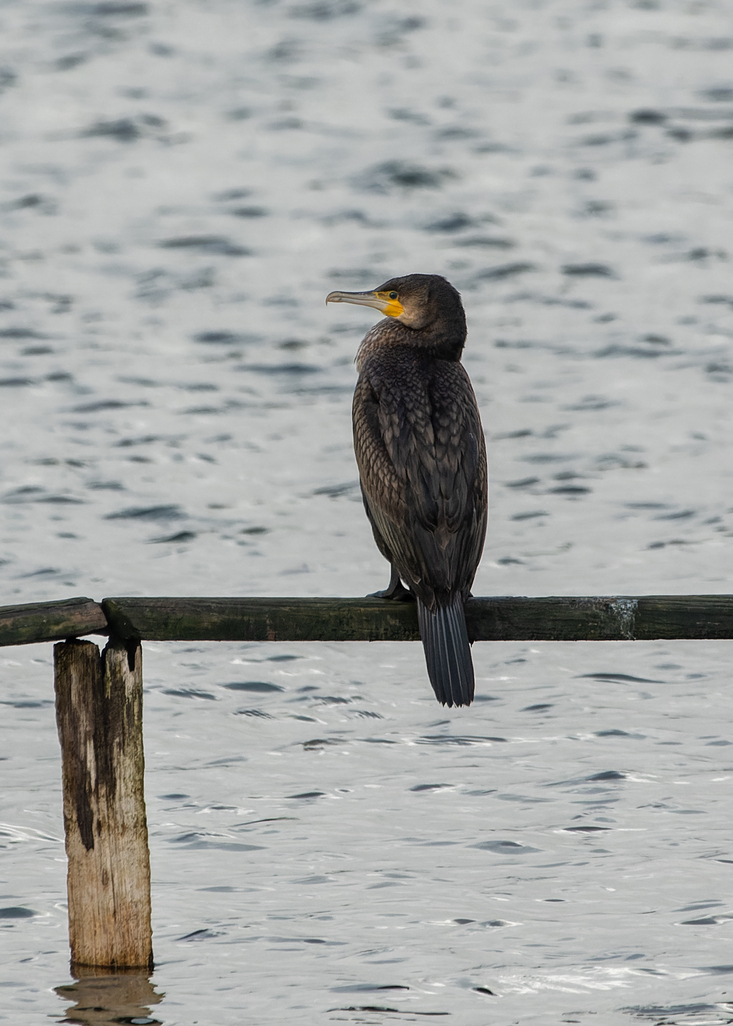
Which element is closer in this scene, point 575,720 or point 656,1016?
point 656,1016

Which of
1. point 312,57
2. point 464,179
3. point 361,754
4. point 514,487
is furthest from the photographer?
point 312,57

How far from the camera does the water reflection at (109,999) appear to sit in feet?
15.3

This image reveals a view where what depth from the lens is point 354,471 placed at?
1270 centimetres

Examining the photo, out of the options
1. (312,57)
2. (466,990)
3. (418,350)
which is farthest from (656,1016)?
(312,57)

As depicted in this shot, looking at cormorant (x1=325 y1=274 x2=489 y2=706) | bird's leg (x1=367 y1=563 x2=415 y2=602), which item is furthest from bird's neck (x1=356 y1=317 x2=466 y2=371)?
bird's leg (x1=367 y1=563 x2=415 y2=602)

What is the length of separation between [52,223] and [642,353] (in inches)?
275

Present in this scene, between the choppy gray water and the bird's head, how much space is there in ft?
6.26

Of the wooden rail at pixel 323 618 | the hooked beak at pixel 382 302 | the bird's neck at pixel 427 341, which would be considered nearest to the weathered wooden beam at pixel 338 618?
the wooden rail at pixel 323 618

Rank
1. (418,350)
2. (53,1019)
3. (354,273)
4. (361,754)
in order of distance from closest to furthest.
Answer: (53,1019)
(418,350)
(361,754)
(354,273)

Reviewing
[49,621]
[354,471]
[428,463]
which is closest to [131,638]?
[49,621]

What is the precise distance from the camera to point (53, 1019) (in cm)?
473

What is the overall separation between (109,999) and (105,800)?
2.10ft

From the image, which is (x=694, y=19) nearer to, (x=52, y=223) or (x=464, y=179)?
(x=464, y=179)

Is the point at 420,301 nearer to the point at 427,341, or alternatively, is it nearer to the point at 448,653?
the point at 427,341
